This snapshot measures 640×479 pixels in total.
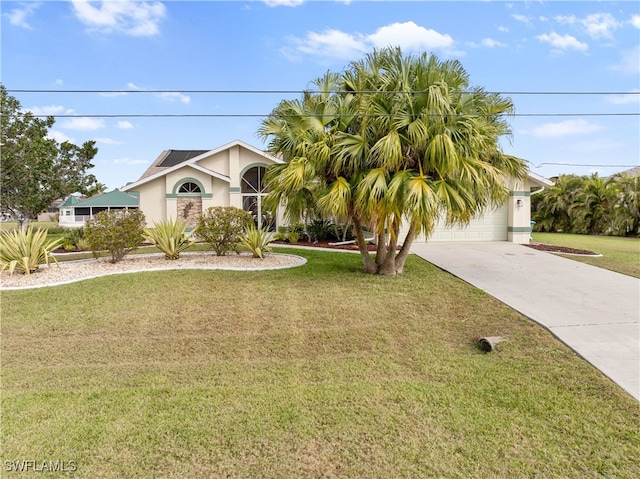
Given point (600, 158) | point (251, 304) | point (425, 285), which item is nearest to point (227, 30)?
point (251, 304)

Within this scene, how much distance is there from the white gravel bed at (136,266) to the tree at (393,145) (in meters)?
2.46

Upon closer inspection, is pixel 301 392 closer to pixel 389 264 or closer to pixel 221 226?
pixel 389 264

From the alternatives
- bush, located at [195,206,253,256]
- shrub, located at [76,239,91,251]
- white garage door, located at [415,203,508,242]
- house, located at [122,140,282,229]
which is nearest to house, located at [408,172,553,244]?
white garage door, located at [415,203,508,242]

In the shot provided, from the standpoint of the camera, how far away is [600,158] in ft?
74.1

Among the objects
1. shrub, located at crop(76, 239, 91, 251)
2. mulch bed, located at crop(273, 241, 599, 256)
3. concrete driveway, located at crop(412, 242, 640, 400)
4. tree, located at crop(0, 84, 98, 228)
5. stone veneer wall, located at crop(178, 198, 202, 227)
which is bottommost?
concrete driveway, located at crop(412, 242, 640, 400)

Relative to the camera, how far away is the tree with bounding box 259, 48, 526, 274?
738 cm

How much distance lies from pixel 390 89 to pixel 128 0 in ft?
20.6

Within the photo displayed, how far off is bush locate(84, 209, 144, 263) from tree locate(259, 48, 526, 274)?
4315 mm

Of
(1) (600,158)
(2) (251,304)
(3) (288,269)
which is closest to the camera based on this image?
(2) (251,304)

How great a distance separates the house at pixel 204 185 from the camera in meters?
17.8

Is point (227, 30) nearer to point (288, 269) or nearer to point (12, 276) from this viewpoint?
point (288, 269)

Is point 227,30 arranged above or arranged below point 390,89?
above

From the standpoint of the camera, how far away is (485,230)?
54.1ft

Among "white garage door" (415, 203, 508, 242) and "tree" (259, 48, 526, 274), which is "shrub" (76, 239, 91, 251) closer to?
"tree" (259, 48, 526, 274)
